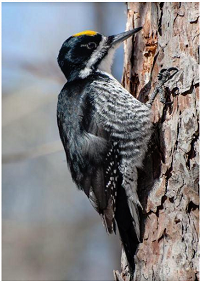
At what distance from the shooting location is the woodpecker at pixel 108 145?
3492 mm

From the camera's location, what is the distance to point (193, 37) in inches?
130

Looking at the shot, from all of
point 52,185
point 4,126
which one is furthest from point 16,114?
point 52,185

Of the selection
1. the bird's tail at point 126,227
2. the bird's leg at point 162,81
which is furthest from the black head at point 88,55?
the bird's tail at point 126,227

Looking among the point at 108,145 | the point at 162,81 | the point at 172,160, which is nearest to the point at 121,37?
the point at 162,81

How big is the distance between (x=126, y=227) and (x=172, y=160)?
626mm

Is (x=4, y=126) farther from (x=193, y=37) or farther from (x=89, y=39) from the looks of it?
(x=193, y=37)

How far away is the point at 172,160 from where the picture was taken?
3252 millimetres

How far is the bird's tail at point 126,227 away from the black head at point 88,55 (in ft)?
3.71

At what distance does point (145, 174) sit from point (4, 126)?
4842 mm

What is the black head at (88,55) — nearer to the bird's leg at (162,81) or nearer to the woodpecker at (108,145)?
the woodpecker at (108,145)

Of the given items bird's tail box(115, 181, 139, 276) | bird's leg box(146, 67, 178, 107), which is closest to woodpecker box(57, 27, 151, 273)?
bird's tail box(115, 181, 139, 276)

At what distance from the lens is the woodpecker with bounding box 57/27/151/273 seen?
349 cm

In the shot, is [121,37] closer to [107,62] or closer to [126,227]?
[107,62]

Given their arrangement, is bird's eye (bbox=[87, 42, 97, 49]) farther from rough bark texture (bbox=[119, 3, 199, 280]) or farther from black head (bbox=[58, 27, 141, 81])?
rough bark texture (bbox=[119, 3, 199, 280])
